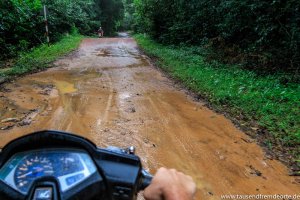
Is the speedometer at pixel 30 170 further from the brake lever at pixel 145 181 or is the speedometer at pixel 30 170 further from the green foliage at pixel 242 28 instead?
the green foliage at pixel 242 28

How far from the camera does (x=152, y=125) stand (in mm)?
5156

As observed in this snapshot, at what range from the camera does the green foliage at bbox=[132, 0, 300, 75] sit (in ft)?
29.3

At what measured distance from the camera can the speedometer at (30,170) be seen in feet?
3.56

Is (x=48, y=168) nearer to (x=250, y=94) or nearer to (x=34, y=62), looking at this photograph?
(x=250, y=94)

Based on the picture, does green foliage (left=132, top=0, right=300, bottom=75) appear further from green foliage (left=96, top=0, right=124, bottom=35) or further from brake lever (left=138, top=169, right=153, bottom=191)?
green foliage (left=96, top=0, right=124, bottom=35)

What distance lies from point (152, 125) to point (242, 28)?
23.8ft

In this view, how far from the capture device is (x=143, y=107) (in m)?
6.11

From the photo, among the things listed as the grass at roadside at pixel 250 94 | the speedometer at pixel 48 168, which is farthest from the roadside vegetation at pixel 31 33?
the speedometer at pixel 48 168

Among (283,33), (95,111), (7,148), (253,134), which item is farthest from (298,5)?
(7,148)

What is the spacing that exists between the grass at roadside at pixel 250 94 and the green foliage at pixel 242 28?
3.23ft

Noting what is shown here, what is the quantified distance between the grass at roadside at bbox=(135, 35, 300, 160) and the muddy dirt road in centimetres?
56

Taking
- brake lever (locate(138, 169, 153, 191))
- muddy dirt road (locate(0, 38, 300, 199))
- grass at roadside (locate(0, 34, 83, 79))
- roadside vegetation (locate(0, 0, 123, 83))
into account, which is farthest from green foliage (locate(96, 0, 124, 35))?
brake lever (locate(138, 169, 153, 191))

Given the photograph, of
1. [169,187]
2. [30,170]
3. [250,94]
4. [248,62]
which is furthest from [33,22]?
[169,187]

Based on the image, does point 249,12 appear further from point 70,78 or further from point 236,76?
point 70,78
